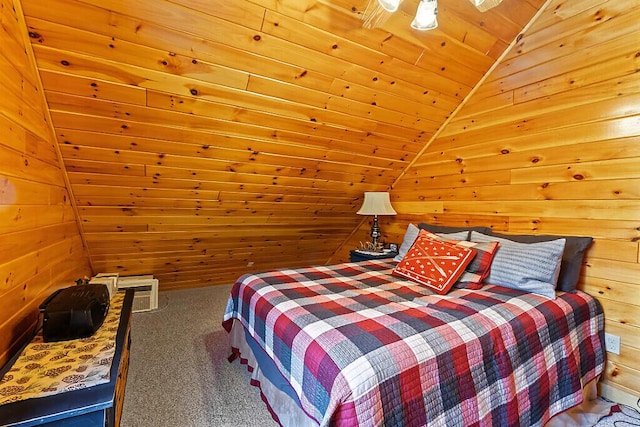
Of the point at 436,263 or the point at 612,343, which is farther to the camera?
the point at 436,263

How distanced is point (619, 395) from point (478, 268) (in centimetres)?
105

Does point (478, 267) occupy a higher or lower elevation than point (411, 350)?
higher

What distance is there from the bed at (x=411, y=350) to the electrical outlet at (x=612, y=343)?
50 mm

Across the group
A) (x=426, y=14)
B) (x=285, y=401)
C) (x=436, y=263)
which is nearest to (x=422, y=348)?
(x=285, y=401)

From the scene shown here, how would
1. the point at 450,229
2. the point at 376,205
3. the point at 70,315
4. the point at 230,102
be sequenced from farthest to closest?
the point at 376,205 → the point at 450,229 → the point at 230,102 → the point at 70,315

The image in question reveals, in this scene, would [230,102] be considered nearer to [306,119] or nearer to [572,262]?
[306,119]

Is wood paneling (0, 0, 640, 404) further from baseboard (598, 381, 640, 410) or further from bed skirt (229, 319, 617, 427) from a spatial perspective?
bed skirt (229, 319, 617, 427)

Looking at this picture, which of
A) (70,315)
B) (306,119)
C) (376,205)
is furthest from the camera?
(376,205)

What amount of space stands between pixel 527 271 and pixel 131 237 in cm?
308

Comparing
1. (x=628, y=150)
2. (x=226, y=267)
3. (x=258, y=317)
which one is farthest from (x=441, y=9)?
(x=226, y=267)

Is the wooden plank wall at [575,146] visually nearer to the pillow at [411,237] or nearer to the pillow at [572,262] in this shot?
the pillow at [572,262]

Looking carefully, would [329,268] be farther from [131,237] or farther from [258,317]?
[131,237]

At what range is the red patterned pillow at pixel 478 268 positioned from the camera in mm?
1904

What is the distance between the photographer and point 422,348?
3.77ft
